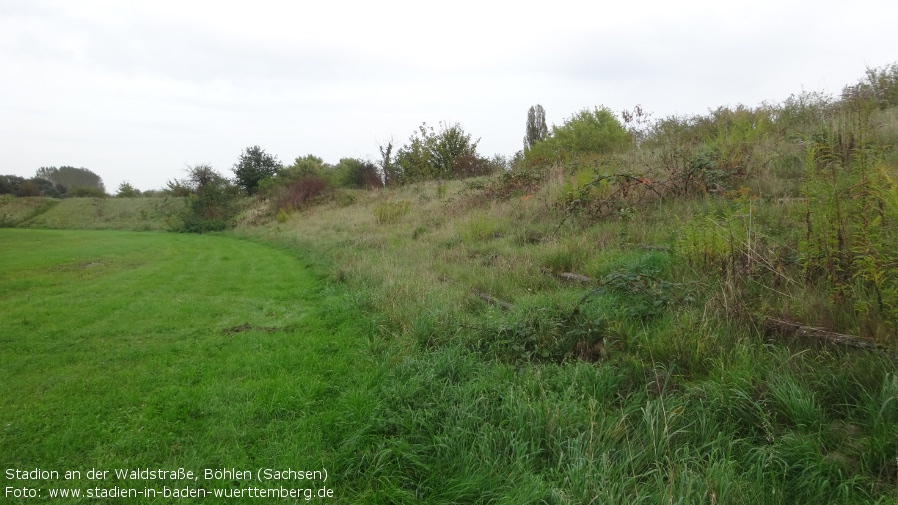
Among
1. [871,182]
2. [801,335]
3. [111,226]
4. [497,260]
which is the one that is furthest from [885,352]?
[111,226]

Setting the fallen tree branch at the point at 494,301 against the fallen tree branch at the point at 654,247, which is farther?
the fallen tree branch at the point at 654,247

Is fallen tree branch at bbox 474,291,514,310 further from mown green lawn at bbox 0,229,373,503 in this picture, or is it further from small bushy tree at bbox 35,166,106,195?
small bushy tree at bbox 35,166,106,195

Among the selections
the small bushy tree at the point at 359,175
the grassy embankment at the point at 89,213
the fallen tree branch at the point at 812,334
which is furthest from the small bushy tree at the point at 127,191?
the fallen tree branch at the point at 812,334

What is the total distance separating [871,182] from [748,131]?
6846mm

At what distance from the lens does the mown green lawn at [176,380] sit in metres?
3.06

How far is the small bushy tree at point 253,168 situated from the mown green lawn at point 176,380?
36.2m

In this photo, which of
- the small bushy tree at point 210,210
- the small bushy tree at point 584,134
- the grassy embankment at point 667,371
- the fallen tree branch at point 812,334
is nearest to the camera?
the grassy embankment at point 667,371

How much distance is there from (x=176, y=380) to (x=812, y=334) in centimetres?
524

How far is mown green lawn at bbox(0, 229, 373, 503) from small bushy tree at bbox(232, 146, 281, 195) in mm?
36167

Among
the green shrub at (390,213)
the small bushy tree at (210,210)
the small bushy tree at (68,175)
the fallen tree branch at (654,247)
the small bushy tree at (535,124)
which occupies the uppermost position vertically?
the small bushy tree at (68,175)

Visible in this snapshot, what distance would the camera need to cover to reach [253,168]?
4269 centimetres

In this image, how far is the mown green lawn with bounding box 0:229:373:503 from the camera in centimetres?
306

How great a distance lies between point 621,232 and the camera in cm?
708

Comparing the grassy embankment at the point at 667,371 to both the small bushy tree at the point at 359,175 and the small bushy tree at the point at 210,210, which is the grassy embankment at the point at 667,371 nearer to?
the small bushy tree at the point at 210,210
